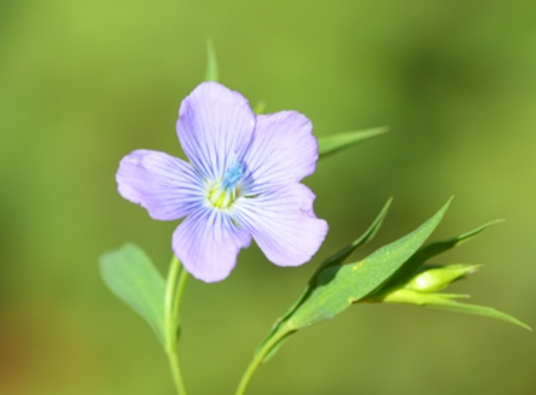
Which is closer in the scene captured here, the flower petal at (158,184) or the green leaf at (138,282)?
the flower petal at (158,184)

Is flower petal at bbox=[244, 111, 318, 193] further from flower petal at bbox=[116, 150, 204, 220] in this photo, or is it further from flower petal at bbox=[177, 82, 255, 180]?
flower petal at bbox=[116, 150, 204, 220]

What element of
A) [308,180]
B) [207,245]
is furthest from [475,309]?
[308,180]

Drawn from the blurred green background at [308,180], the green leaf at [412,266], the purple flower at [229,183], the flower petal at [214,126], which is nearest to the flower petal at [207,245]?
the purple flower at [229,183]

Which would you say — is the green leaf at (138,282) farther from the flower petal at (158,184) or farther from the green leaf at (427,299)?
the green leaf at (427,299)

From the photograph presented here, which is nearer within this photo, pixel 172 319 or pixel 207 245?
pixel 207 245

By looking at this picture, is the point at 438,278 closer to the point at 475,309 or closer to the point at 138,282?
the point at 475,309

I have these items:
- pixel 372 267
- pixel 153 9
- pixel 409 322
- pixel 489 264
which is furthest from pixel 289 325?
pixel 153 9

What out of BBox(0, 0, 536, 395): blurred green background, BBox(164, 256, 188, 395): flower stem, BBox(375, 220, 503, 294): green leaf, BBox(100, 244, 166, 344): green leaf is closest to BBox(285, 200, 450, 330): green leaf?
BBox(375, 220, 503, 294): green leaf
